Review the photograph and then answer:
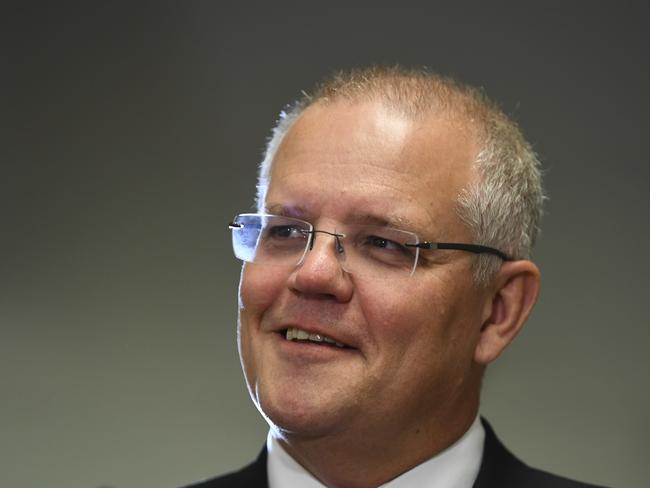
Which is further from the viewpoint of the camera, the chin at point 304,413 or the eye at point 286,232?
the eye at point 286,232

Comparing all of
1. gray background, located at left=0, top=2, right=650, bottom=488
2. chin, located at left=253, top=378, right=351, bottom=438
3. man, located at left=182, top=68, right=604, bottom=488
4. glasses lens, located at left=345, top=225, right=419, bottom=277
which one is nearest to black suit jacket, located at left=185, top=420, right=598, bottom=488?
man, located at left=182, top=68, right=604, bottom=488

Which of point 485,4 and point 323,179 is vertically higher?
point 485,4

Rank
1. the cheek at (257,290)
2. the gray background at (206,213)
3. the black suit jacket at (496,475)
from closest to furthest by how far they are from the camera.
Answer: the cheek at (257,290) < the black suit jacket at (496,475) < the gray background at (206,213)

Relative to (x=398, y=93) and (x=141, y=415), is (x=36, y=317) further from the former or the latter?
(x=398, y=93)

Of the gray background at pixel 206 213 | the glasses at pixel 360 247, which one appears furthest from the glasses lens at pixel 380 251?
the gray background at pixel 206 213

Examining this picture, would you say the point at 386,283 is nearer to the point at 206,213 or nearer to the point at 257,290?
the point at 257,290

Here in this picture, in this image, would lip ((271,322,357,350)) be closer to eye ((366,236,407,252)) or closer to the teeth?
the teeth

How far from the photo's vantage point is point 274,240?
183 cm

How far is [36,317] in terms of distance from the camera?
340 centimetres

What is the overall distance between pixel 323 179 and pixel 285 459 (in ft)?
1.89

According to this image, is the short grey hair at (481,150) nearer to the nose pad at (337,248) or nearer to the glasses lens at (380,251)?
the glasses lens at (380,251)

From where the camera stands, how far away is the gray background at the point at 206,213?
10.8ft

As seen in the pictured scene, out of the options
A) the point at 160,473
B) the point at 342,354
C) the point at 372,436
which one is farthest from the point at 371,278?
the point at 160,473

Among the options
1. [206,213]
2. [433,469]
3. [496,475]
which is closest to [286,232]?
[433,469]
